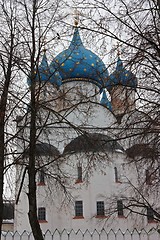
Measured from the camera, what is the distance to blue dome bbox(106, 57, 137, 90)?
6.68m

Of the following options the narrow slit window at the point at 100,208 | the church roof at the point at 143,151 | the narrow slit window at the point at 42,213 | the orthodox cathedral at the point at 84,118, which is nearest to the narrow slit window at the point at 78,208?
the narrow slit window at the point at 100,208

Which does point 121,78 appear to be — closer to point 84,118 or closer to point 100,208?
point 84,118

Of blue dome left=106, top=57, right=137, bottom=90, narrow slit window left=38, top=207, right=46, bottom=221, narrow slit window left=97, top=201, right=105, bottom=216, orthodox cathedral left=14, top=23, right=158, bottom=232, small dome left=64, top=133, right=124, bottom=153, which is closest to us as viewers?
blue dome left=106, top=57, right=137, bottom=90

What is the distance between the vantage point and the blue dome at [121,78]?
6.68m

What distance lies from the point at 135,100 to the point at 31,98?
2.37 meters

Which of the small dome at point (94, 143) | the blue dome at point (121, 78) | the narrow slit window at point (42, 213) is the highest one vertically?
the blue dome at point (121, 78)

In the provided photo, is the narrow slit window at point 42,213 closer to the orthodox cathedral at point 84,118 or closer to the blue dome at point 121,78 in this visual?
the orthodox cathedral at point 84,118

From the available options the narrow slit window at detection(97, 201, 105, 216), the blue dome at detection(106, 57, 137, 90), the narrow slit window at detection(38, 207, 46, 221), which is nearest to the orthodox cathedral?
the blue dome at detection(106, 57, 137, 90)

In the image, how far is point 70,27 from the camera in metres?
7.02

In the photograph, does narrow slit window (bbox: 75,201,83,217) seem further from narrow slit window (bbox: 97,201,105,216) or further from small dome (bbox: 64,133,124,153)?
small dome (bbox: 64,133,124,153)

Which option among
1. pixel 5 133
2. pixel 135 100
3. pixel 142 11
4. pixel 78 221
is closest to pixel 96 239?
pixel 78 221

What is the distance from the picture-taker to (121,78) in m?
6.91

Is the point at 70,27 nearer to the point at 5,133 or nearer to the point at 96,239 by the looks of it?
the point at 5,133

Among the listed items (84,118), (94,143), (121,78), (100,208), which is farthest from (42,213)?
(121,78)
